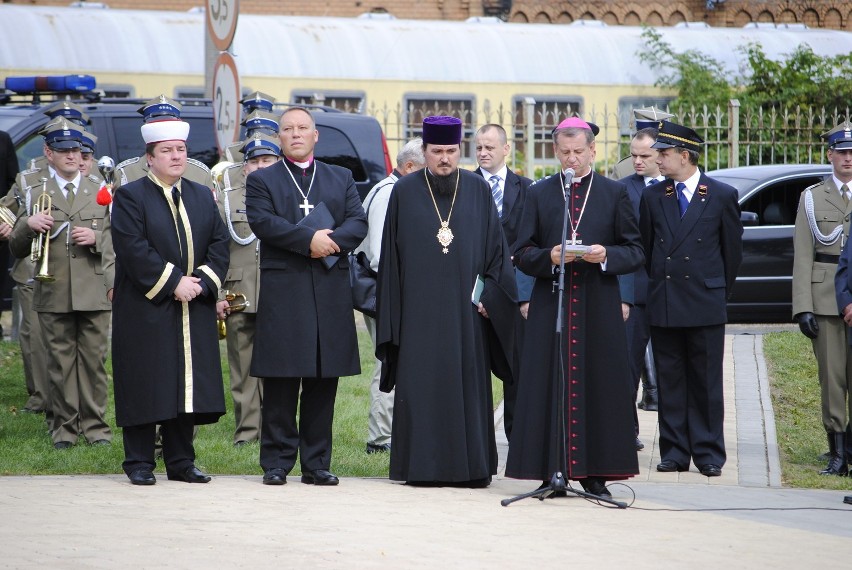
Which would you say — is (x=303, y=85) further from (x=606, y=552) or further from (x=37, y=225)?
(x=606, y=552)

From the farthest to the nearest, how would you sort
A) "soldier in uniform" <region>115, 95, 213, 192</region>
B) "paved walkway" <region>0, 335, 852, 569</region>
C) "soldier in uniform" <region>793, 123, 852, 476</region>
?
1. "soldier in uniform" <region>115, 95, 213, 192</region>
2. "soldier in uniform" <region>793, 123, 852, 476</region>
3. "paved walkway" <region>0, 335, 852, 569</region>

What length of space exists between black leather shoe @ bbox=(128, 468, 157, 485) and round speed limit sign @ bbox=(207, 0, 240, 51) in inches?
117

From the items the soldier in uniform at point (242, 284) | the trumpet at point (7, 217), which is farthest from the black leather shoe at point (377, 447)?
A: the trumpet at point (7, 217)

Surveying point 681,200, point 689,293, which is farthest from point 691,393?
point 681,200

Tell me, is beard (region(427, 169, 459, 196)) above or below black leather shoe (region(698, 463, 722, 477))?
above

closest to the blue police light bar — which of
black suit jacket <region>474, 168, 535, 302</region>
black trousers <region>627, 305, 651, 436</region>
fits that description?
black suit jacket <region>474, 168, 535, 302</region>

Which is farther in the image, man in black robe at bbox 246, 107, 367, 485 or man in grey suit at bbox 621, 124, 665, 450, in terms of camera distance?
man in grey suit at bbox 621, 124, 665, 450

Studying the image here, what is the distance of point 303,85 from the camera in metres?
20.2

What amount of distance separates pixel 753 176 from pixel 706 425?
6543 millimetres

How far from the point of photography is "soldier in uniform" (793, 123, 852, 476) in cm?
922

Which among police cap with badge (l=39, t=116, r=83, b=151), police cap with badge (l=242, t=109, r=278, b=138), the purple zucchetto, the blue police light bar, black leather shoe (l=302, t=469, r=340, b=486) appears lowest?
black leather shoe (l=302, t=469, r=340, b=486)

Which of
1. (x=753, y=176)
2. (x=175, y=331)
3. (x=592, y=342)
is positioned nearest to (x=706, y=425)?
(x=592, y=342)

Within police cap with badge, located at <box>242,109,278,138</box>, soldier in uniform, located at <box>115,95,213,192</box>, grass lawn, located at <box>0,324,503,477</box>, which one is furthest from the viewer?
police cap with badge, located at <box>242,109,278,138</box>

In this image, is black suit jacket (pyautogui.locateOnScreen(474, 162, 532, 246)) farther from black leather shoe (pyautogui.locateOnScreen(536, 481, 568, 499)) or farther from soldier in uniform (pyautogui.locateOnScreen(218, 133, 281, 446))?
black leather shoe (pyautogui.locateOnScreen(536, 481, 568, 499))
